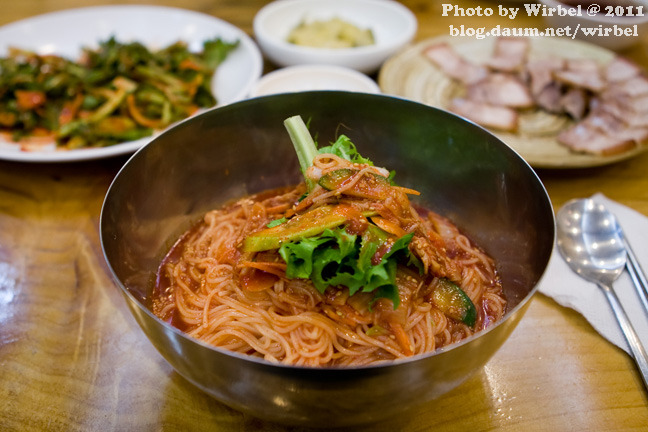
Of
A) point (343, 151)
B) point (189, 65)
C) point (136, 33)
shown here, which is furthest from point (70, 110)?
point (343, 151)

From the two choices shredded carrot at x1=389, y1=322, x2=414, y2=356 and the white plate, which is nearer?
shredded carrot at x1=389, y1=322, x2=414, y2=356

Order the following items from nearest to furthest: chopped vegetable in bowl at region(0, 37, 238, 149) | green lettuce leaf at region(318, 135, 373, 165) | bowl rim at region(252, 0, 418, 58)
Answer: green lettuce leaf at region(318, 135, 373, 165) < chopped vegetable in bowl at region(0, 37, 238, 149) < bowl rim at region(252, 0, 418, 58)

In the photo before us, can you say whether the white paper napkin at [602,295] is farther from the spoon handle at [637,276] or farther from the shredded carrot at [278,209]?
the shredded carrot at [278,209]

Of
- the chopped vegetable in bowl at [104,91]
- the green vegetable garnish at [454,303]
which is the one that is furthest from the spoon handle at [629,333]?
the chopped vegetable in bowl at [104,91]

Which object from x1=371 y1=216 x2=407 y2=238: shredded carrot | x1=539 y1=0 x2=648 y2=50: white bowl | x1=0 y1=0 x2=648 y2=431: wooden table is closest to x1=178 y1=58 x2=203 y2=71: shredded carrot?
x1=0 y1=0 x2=648 y2=431: wooden table

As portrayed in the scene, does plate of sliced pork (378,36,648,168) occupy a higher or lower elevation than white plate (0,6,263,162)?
lower

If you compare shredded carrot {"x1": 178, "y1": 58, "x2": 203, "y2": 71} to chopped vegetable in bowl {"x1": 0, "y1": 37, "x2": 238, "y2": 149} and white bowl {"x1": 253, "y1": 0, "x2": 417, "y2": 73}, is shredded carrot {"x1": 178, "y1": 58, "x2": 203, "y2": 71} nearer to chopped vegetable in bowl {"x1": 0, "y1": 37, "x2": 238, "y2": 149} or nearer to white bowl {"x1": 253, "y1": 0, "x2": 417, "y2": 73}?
chopped vegetable in bowl {"x1": 0, "y1": 37, "x2": 238, "y2": 149}
